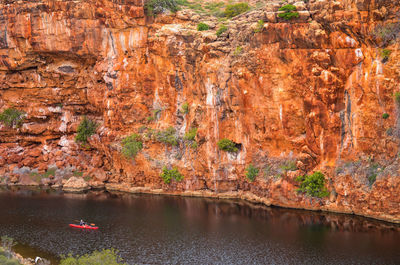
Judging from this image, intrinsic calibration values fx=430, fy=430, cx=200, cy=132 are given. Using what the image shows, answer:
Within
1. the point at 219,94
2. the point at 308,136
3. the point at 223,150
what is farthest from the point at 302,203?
the point at 219,94

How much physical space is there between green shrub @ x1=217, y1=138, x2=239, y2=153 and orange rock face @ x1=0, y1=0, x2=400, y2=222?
0.63 m

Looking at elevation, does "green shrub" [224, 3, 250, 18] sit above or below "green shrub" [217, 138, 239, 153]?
above

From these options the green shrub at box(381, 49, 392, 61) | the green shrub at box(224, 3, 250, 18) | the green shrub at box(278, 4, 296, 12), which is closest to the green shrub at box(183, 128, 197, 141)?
the green shrub at box(224, 3, 250, 18)

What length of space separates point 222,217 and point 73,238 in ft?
51.5

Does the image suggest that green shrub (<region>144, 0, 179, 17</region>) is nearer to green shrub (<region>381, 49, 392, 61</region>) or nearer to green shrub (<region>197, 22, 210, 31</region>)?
green shrub (<region>197, 22, 210, 31</region>)

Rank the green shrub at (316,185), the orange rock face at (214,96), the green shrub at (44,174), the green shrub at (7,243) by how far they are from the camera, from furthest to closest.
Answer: the green shrub at (44,174) < the green shrub at (316,185) < the orange rock face at (214,96) < the green shrub at (7,243)

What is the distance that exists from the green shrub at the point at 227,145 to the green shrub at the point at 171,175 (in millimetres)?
6787

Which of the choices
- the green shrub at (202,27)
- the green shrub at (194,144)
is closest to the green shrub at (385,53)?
the green shrub at (202,27)

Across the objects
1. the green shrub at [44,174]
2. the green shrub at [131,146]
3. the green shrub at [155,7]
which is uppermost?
the green shrub at [155,7]

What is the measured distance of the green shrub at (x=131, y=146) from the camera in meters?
58.7

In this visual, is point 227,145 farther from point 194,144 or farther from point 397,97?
point 397,97

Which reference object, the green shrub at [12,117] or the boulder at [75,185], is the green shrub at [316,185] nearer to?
the boulder at [75,185]

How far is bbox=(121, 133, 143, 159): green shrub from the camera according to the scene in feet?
192

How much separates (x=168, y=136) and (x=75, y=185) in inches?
603
